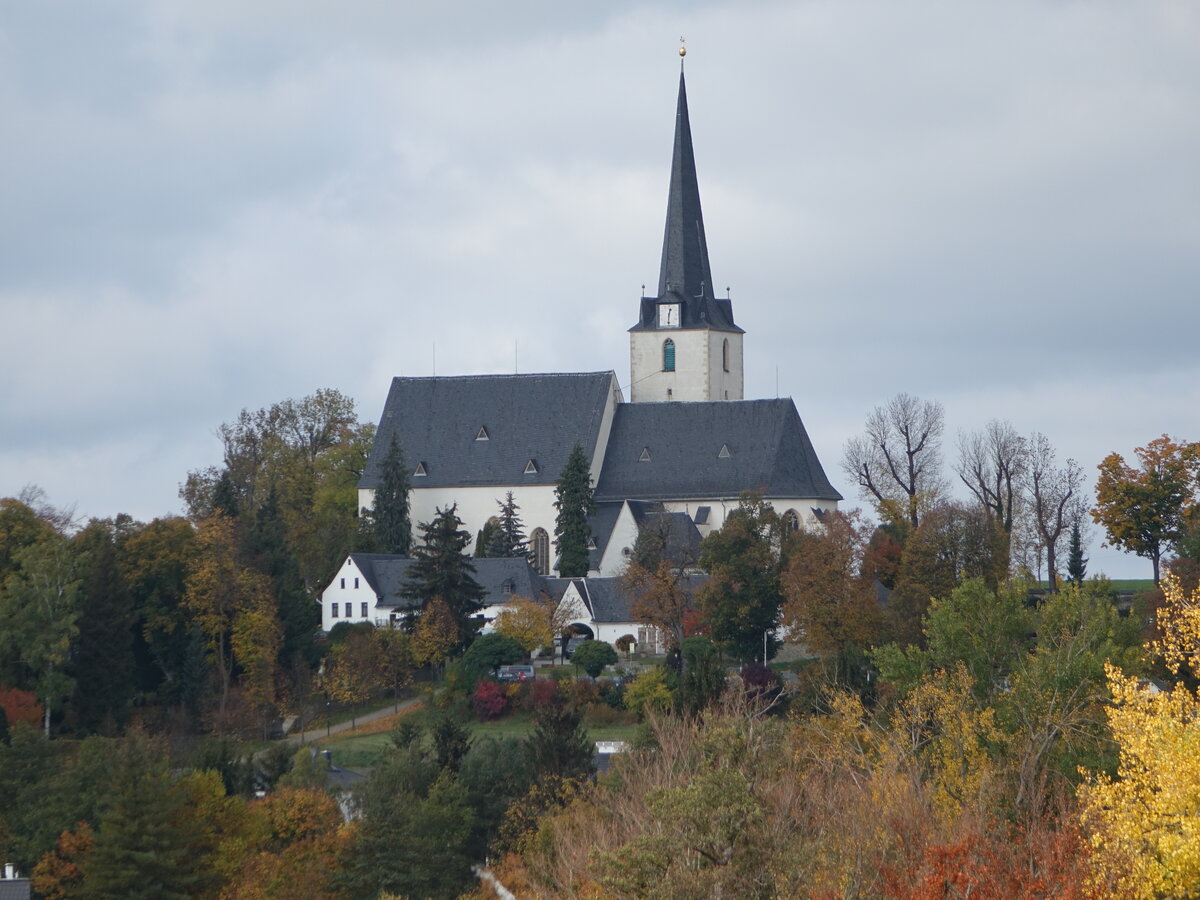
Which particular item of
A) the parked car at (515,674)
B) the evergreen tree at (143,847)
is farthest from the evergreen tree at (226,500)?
the evergreen tree at (143,847)

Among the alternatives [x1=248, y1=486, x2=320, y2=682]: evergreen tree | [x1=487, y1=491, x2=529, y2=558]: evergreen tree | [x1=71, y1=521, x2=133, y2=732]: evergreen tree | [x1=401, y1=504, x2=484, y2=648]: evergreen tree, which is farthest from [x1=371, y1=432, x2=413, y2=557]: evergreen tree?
[x1=71, y1=521, x2=133, y2=732]: evergreen tree

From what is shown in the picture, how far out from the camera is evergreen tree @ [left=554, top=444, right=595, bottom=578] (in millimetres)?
74250

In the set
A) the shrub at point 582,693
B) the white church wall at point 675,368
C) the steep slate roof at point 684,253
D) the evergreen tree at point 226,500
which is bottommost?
the shrub at point 582,693

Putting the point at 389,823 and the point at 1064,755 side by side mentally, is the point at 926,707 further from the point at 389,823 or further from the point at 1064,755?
the point at 389,823

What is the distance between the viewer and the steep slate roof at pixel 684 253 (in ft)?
291

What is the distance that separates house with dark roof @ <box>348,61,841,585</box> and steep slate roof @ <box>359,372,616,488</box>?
0.21 feet

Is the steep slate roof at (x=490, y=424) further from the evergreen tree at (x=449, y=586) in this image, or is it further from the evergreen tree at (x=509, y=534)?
the evergreen tree at (x=449, y=586)

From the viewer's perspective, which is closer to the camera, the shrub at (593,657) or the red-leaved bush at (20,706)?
the red-leaved bush at (20,706)

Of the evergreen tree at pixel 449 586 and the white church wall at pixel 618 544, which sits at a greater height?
the white church wall at pixel 618 544

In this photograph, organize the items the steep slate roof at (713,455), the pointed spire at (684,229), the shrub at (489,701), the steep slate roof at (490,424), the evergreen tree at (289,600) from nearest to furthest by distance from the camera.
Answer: the shrub at (489,701) → the evergreen tree at (289,600) → the steep slate roof at (713,455) → the steep slate roof at (490,424) → the pointed spire at (684,229)

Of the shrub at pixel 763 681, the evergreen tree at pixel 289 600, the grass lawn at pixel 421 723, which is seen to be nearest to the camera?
the shrub at pixel 763 681

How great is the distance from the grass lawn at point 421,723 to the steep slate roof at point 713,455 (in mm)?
26020

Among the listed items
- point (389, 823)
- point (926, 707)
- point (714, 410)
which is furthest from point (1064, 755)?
point (714, 410)

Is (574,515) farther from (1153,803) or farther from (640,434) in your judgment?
(1153,803)
